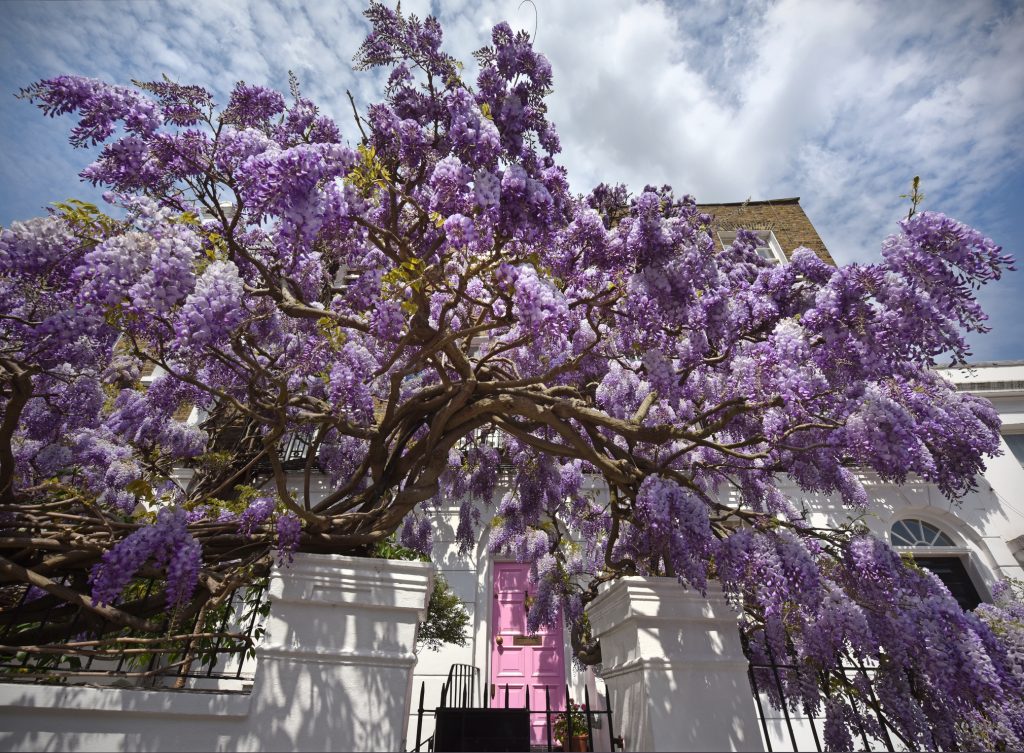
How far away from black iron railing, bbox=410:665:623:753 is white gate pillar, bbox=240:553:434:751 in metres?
0.31

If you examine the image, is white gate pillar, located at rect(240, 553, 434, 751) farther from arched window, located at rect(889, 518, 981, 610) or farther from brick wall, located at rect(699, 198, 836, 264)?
brick wall, located at rect(699, 198, 836, 264)

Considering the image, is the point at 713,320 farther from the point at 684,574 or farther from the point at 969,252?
the point at 684,574

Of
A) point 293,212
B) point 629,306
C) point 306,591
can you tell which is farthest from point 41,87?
point 629,306

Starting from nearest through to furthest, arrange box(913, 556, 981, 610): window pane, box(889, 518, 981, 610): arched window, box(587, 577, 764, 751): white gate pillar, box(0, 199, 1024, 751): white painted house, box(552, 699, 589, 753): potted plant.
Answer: box(0, 199, 1024, 751): white painted house
box(587, 577, 764, 751): white gate pillar
box(552, 699, 589, 753): potted plant
box(913, 556, 981, 610): window pane
box(889, 518, 981, 610): arched window

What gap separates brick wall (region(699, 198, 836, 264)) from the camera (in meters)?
15.0

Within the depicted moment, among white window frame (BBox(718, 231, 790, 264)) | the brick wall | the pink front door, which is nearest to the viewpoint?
the pink front door

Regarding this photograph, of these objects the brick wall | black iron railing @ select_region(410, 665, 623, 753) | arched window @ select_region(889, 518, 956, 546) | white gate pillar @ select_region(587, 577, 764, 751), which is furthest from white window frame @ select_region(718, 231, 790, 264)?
white gate pillar @ select_region(587, 577, 764, 751)

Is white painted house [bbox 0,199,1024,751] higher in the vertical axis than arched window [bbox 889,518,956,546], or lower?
lower

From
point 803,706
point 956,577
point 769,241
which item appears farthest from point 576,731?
point 769,241

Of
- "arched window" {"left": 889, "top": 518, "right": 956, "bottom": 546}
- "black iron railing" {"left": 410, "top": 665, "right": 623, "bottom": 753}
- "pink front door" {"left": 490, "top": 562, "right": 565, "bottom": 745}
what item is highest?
"arched window" {"left": 889, "top": 518, "right": 956, "bottom": 546}

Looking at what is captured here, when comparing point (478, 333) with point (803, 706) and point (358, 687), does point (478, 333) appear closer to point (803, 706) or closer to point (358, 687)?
point (358, 687)

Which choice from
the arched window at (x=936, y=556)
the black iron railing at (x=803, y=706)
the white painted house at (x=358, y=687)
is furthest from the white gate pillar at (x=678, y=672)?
the arched window at (x=936, y=556)

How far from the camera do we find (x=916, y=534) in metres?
10.0

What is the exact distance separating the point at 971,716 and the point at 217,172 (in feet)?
26.1
